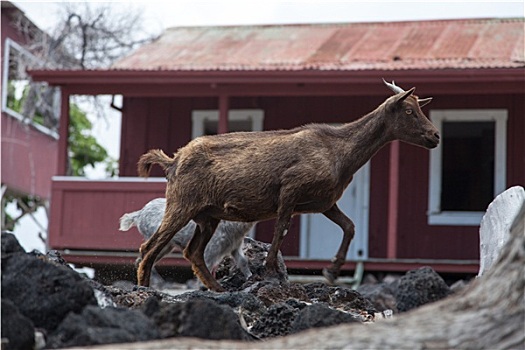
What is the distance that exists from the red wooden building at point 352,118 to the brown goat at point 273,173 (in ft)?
27.0

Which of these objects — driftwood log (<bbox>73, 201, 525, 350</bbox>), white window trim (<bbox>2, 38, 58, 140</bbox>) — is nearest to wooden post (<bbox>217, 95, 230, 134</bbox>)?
white window trim (<bbox>2, 38, 58, 140</bbox>)

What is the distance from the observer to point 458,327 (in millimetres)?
4812

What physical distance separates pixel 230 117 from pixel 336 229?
9.70 feet

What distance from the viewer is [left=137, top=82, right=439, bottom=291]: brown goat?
9.27 m

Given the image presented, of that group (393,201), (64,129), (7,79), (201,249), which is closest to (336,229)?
(393,201)

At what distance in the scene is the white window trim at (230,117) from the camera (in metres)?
21.5

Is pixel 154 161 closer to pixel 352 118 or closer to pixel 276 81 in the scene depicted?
pixel 276 81

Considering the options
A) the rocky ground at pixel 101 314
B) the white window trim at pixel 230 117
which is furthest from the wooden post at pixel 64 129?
the rocky ground at pixel 101 314

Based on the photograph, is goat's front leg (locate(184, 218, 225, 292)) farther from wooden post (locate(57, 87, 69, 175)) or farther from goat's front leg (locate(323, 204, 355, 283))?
wooden post (locate(57, 87, 69, 175))

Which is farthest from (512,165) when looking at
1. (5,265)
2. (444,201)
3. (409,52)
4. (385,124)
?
(5,265)

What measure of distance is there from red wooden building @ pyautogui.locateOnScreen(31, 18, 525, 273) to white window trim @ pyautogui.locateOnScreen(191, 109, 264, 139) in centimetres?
2

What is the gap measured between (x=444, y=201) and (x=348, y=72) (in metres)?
3.20

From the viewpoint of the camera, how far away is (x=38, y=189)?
28.1 metres

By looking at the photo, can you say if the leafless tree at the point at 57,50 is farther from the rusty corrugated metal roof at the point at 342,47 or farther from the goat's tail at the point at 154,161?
the goat's tail at the point at 154,161
